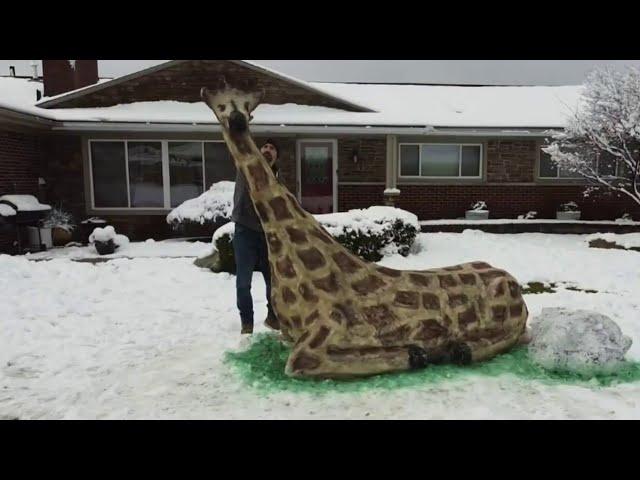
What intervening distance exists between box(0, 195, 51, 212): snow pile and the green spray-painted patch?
8857mm

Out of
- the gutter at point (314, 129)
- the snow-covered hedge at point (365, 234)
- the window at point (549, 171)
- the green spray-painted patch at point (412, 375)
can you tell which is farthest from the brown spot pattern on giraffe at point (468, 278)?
the window at point (549, 171)

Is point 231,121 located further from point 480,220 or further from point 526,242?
point 480,220

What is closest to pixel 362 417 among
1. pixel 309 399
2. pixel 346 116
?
pixel 309 399

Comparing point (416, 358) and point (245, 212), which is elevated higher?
point (245, 212)

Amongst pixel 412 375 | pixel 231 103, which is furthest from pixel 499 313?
pixel 231 103

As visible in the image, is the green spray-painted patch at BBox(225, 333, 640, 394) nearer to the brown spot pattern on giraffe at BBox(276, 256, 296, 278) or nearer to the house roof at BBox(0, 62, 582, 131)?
the brown spot pattern on giraffe at BBox(276, 256, 296, 278)

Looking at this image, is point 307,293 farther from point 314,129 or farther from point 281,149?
point 281,149

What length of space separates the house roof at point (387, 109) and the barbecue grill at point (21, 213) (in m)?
1.96

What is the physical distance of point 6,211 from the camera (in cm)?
1065

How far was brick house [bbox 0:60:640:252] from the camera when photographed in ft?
41.8

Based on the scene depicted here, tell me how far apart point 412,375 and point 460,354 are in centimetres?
48
